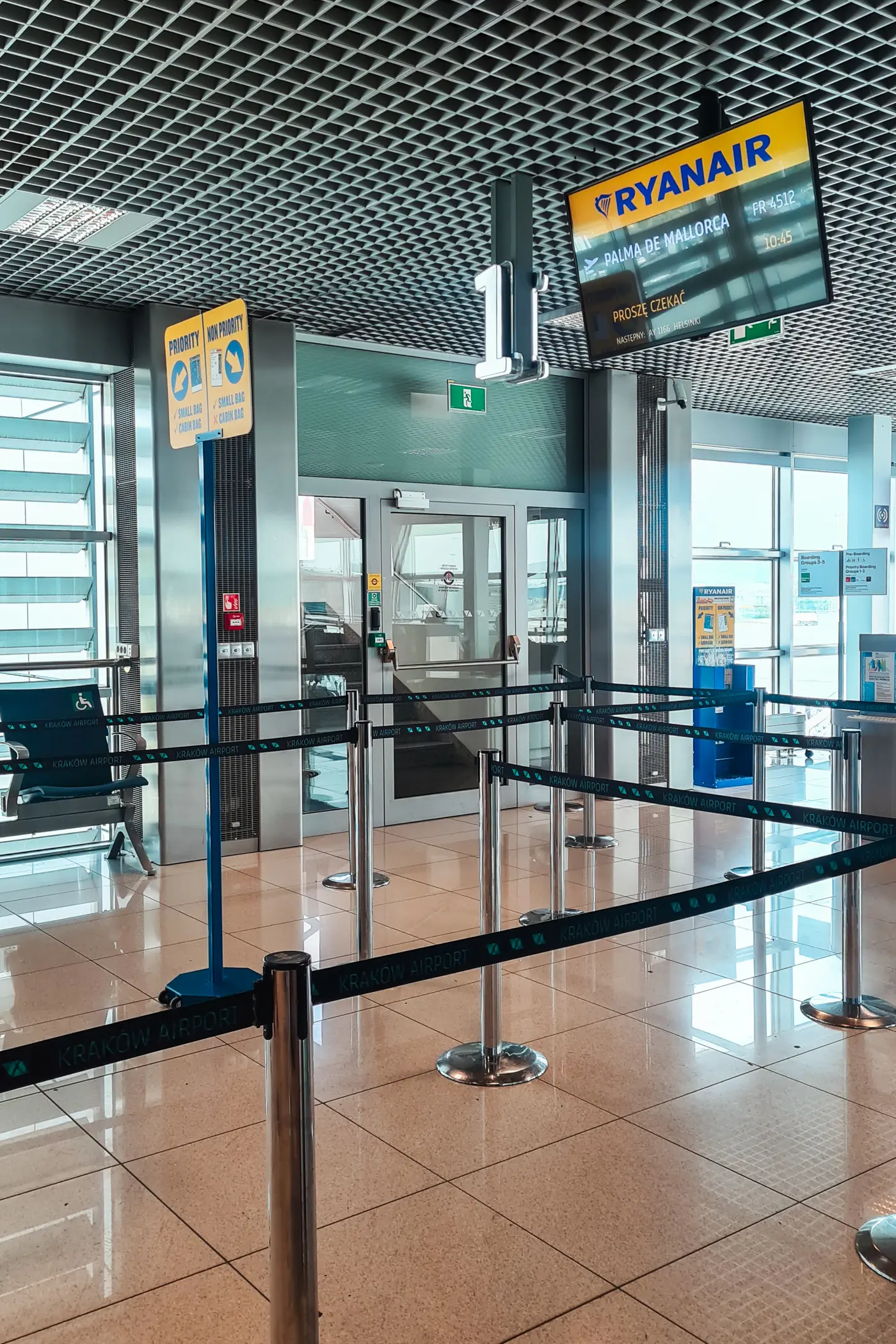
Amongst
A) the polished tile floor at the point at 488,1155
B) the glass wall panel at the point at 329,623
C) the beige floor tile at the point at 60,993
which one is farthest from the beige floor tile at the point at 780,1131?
the glass wall panel at the point at 329,623

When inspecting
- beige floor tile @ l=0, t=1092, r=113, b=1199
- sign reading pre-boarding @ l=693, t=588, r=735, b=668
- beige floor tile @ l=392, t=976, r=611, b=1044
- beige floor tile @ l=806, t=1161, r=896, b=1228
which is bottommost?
beige floor tile @ l=0, t=1092, r=113, b=1199

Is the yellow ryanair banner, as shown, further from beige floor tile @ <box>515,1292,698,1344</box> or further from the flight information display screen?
beige floor tile @ <box>515,1292,698,1344</box>

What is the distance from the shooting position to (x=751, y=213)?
370 cm

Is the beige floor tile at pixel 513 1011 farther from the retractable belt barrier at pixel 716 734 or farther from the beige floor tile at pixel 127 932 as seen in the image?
the beige floor tile at pixel 127 932

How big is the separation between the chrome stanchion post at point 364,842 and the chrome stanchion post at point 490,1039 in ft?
2.34

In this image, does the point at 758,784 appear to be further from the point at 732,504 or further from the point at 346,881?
the point at 732,504

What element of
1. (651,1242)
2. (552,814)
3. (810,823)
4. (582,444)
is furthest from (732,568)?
(651,1242)

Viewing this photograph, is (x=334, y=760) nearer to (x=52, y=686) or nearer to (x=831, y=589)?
(x=52, y=686)

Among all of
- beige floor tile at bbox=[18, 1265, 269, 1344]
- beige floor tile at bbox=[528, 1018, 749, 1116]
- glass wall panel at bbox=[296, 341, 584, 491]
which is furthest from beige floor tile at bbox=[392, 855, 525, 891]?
beige floor tile at bbox=[18, 1265, 269, 1344]

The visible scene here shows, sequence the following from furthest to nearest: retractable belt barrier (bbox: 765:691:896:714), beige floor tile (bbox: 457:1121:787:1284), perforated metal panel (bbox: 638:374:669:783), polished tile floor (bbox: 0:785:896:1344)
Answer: perforated metal panel (bbox: 638:374:669:783) < retractable belt barrier (bbox: 765:691:896:714) < beige floor tile (bbox: 457:1121:787:1284) < polished tile floor (bbox: 0:785:896:1344)

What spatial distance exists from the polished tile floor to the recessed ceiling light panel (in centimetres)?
309

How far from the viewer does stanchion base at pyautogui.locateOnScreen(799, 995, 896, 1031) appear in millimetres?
3781

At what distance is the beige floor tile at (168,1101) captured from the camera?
307 cm

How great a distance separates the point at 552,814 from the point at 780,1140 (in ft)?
6.76
